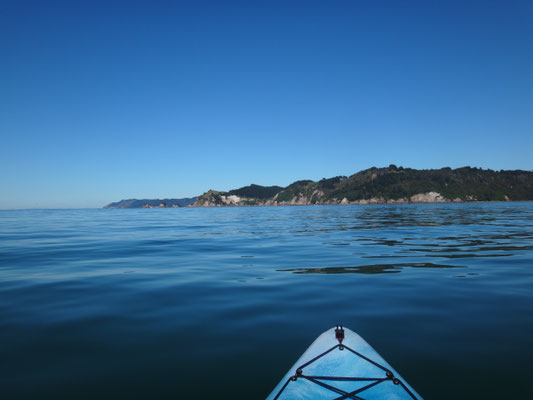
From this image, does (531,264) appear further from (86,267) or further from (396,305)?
(86,267)

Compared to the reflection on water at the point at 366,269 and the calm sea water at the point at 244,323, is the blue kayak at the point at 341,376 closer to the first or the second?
the calm sea water at the point at 244,323

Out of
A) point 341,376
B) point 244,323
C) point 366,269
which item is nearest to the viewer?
point 341,376

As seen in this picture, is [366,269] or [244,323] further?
[366,269]

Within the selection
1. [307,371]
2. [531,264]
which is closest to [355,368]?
[307,371]

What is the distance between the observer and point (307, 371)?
4277mm

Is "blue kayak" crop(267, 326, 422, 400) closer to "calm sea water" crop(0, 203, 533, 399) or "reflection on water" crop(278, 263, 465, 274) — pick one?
"calm sea water" crop(0, 203, 533, 399)

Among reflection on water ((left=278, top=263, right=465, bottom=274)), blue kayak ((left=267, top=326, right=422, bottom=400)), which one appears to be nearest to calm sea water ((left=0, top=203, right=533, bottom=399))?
reflection on water ((left=278, top=263, right=465, bottom=274))

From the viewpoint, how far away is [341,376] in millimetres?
4195

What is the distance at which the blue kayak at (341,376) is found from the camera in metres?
3.77

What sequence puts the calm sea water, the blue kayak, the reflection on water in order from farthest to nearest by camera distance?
the reflection on water → the calm sea water → the blue kayak

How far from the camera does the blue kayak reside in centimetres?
377

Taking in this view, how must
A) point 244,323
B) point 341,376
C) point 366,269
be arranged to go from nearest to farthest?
point 341,376, point 244,323, point 366,269

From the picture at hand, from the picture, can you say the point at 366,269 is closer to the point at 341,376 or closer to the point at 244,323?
the point at 244,323

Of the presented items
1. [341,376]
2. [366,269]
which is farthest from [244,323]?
[366,269]
